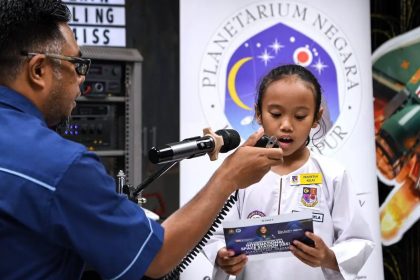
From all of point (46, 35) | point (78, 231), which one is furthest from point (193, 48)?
point (78, 231)

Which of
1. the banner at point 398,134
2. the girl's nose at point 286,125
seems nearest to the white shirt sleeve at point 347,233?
the girl's nose at point 286,125

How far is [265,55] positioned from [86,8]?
126cm

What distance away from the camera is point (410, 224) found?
12.0 ft

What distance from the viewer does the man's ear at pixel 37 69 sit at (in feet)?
3.66

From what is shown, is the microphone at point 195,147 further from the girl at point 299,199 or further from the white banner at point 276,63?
the white banner at point 276,63

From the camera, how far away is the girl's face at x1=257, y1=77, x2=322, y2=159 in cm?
171

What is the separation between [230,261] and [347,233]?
390 millimetres

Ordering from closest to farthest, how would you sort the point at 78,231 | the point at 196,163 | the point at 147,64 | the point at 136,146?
the point at 78,231
the point at 196,163
the point at 136,146
the point at 147,64

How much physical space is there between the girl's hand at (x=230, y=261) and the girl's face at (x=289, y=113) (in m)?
0.39

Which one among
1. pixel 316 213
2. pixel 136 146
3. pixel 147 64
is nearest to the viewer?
pixel 316 213

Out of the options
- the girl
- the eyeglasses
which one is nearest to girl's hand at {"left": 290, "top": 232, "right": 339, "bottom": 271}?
the girl

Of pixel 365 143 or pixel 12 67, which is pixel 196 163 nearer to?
pixel 365 143

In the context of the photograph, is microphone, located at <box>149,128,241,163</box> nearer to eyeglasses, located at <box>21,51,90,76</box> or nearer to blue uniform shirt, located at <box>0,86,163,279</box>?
blue uniform shirt, located at <box>0,86,163,279</box>

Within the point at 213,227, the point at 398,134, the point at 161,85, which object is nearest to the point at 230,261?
the point at 213,227
